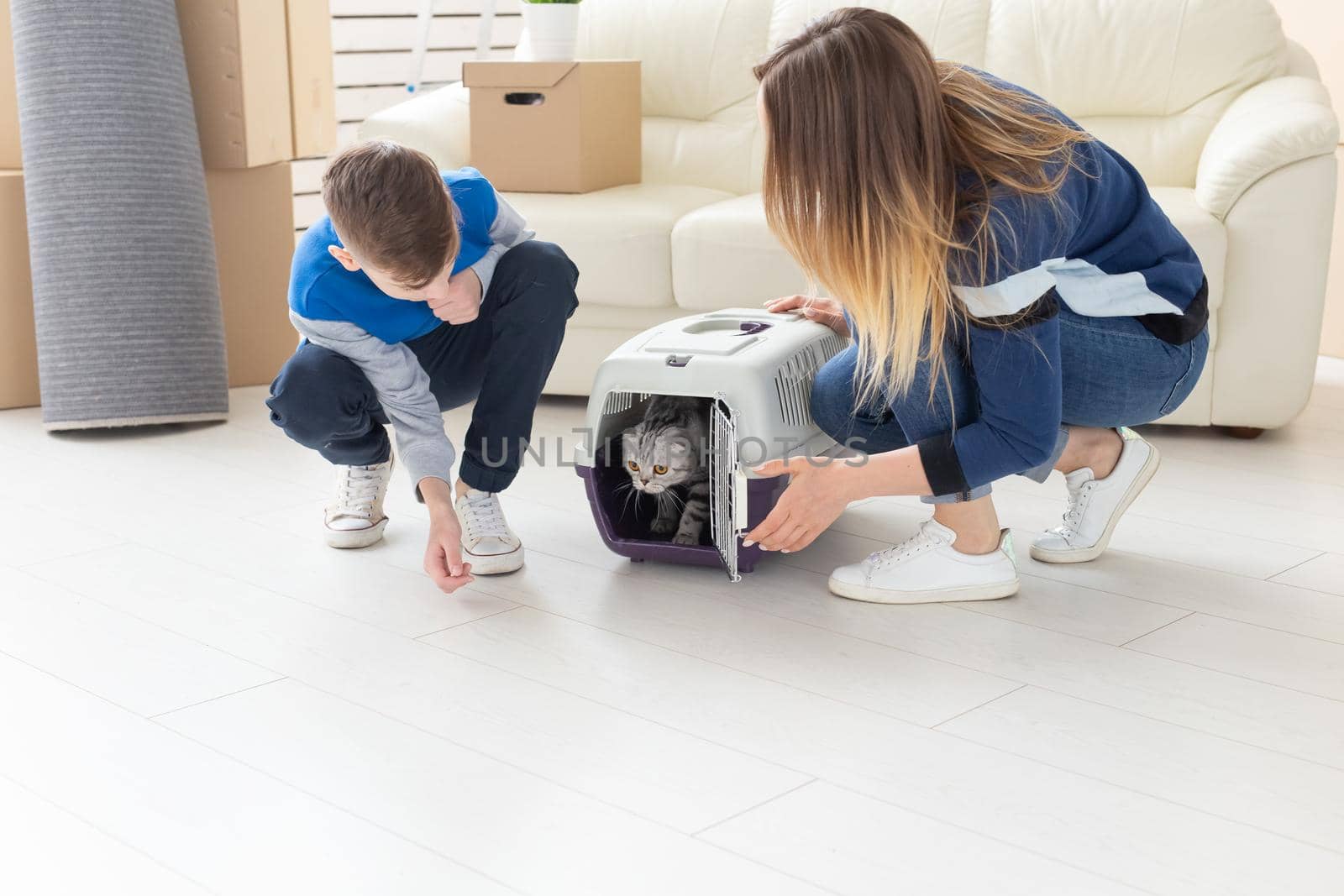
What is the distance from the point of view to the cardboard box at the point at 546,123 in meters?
2.80

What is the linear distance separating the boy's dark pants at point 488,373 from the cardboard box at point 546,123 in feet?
3.16

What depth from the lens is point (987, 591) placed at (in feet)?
5.70

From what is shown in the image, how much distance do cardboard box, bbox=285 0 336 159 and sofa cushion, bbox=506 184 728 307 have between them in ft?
2.23

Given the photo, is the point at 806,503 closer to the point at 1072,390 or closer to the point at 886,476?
the point at 886,476

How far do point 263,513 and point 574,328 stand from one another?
2.82 ft

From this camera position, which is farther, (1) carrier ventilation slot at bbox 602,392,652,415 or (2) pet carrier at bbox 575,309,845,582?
(1) carrier ventilation slot at bbox 602,392,652,415

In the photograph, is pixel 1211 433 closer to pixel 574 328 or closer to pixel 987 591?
pixel 987 591

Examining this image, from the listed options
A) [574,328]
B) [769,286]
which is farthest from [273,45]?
[769,286]

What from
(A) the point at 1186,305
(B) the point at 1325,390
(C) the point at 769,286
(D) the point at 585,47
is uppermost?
(D) the point at 585,47

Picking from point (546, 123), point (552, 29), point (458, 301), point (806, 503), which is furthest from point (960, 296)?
point (552, 29)

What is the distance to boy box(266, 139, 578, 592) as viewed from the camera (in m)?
1.57

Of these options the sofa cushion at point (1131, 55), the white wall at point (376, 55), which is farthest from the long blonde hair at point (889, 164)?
the white wall at point (376, 55)

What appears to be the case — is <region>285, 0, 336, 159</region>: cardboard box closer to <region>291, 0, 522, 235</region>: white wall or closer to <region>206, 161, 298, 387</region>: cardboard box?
<region>206, 161, 298, 387</region>: cardboard box

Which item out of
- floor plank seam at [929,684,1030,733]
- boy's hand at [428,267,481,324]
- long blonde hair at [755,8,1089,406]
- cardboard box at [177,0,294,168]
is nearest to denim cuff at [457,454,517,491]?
boy's hand at [428,267,481,324]
